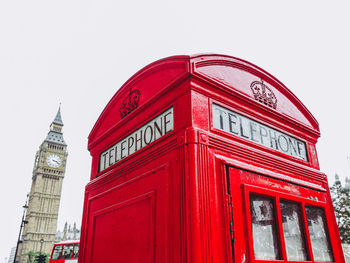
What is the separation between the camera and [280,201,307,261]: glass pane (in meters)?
2.51

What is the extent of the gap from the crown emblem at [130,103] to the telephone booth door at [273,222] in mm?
1461

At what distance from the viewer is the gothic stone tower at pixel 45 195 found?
70.6 m

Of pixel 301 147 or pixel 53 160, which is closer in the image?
pixel 301 147

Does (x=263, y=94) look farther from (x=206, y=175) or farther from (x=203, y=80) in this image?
(x=206, y=175)

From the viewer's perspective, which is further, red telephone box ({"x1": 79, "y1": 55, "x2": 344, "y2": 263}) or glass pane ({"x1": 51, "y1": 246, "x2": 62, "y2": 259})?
glass pane ({"x1": 51, "y1": 246, "x2": 62, "y2": 259})

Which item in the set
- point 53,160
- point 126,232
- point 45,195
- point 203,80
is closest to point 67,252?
point 126,232

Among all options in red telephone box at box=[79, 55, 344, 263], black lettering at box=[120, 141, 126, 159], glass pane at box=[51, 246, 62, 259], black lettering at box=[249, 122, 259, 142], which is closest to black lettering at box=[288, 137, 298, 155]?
red telephone box at box=[79, 55, 344, 263]

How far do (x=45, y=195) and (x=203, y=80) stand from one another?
3342 inches

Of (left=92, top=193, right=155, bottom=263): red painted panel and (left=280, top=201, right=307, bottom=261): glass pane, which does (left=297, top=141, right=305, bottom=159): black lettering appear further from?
(left=92, top=193, right=155, bottom=263): red painted panel

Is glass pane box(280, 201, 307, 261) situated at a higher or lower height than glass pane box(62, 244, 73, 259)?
lower

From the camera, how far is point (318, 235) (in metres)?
2.92

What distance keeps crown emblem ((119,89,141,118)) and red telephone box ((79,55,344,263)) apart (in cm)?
1

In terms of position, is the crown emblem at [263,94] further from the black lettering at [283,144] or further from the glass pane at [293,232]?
the glass pane at [293,232]

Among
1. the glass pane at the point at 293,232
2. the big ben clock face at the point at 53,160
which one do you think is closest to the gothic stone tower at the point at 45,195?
the big ben clock face at the point at 53,160
